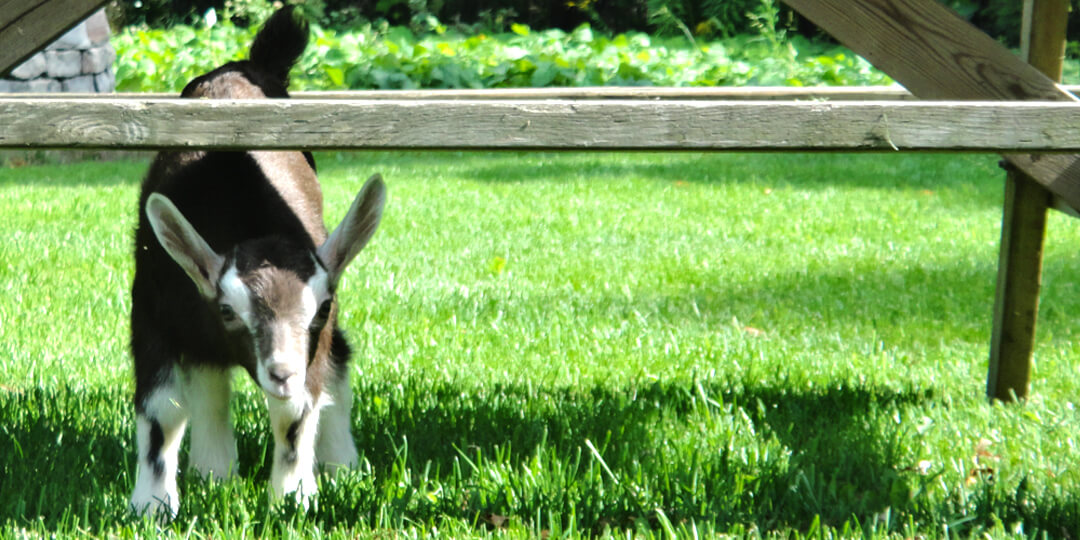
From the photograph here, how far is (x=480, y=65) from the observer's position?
13.3 m

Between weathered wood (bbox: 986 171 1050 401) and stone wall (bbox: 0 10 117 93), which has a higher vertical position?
weathered wood (bbox: 986 171 1050 401)

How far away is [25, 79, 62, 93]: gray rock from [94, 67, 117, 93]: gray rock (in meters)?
0.59

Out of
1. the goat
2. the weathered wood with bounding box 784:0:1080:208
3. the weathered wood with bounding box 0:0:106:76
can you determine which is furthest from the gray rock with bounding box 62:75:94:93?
the weathered wood with bounding box 784:0:1080:208

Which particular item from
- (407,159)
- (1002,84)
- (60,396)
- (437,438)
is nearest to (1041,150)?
(1002,84)

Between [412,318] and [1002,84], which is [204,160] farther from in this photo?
[1002,84]

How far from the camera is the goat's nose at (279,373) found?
2.56 m

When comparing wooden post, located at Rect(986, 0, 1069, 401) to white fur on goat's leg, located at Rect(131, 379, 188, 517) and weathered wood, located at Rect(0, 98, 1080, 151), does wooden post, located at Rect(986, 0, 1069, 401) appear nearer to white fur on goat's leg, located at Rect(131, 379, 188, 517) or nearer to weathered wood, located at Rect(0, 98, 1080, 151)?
weathered wood, located at Rect(0, 98, 1080, 151)

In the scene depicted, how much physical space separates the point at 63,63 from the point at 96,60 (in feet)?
1.59

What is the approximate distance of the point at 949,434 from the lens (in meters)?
3.40

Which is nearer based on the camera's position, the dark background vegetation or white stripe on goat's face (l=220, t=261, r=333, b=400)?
white stripe on goat's face (l=220, t=261, r=333, b=400)

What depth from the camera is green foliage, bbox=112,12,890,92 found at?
42.1 feet

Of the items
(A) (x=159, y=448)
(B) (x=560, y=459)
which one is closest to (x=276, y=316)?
(A) (x=159, y=448)

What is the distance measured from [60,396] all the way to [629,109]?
238cm

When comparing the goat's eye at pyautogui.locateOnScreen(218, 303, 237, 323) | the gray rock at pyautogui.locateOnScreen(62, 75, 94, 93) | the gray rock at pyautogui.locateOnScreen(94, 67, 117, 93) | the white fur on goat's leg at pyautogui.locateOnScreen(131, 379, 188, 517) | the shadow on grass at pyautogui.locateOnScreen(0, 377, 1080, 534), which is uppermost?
the goat's eye at pyautogui.locateOnScreen(218, 303, 237, 323)
